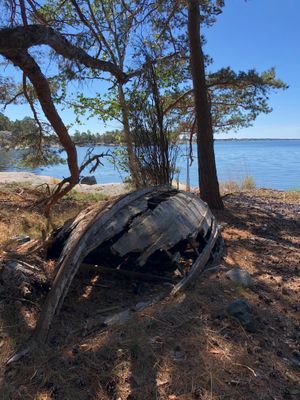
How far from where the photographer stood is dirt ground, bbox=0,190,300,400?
8.43 feet

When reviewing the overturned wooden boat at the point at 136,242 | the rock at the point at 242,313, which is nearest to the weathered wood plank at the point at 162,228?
the overturned wooden boat at the point at 136,242

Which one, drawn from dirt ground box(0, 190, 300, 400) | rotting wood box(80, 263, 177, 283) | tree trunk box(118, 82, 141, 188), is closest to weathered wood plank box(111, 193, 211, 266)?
rotting wood box(80, 263, 177, 283)

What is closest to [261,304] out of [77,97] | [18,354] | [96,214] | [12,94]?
[96,214]

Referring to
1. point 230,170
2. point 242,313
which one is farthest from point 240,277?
point 230,170

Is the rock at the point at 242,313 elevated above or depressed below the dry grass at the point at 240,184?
above

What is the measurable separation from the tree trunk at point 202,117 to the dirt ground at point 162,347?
4.17 metres

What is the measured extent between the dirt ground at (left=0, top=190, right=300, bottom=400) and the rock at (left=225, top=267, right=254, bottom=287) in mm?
102

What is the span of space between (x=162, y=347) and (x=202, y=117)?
243 inches

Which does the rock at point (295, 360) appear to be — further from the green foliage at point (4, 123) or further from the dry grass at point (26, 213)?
the green foliage at point (4, 123)

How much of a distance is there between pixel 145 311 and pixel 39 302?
100 centimetres

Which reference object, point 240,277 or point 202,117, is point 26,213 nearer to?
point 202,117

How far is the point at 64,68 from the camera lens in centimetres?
577

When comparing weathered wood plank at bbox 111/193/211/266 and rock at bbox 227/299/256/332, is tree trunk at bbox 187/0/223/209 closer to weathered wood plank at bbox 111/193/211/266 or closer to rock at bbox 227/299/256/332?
weathered wood plank at bbox 111/193/211/266

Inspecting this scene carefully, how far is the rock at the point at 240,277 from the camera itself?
429 cm
